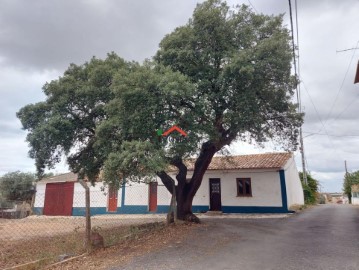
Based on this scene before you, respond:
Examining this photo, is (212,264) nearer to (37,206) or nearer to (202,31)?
(202,31)

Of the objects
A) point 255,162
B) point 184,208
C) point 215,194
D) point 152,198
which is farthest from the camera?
point 152,198

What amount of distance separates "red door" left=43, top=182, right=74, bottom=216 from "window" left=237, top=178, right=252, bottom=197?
46.5ft

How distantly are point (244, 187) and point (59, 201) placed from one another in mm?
16633

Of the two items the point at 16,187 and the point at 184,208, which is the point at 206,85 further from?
the point at 16,187

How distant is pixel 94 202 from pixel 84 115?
13.4 m

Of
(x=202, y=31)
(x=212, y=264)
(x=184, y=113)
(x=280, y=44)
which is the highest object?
(x=202, y=31)

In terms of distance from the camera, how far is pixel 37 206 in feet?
86.0

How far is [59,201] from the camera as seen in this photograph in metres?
26.4

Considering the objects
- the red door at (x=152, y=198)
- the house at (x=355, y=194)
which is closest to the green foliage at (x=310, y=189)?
the house at (x=355, y=194)

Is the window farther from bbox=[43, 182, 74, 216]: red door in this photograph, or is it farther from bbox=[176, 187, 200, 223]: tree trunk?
bbox=[43, 182, 74, 216]: red door

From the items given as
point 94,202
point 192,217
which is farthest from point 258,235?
point 94,202

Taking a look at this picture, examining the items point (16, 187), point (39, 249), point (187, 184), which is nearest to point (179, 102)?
point (187, 184)

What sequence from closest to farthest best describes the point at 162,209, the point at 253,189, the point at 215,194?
the point at 253,189, the point at 215,194, the point at 162,209

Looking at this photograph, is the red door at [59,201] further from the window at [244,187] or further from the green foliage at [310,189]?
the green foliage at [310,189]
